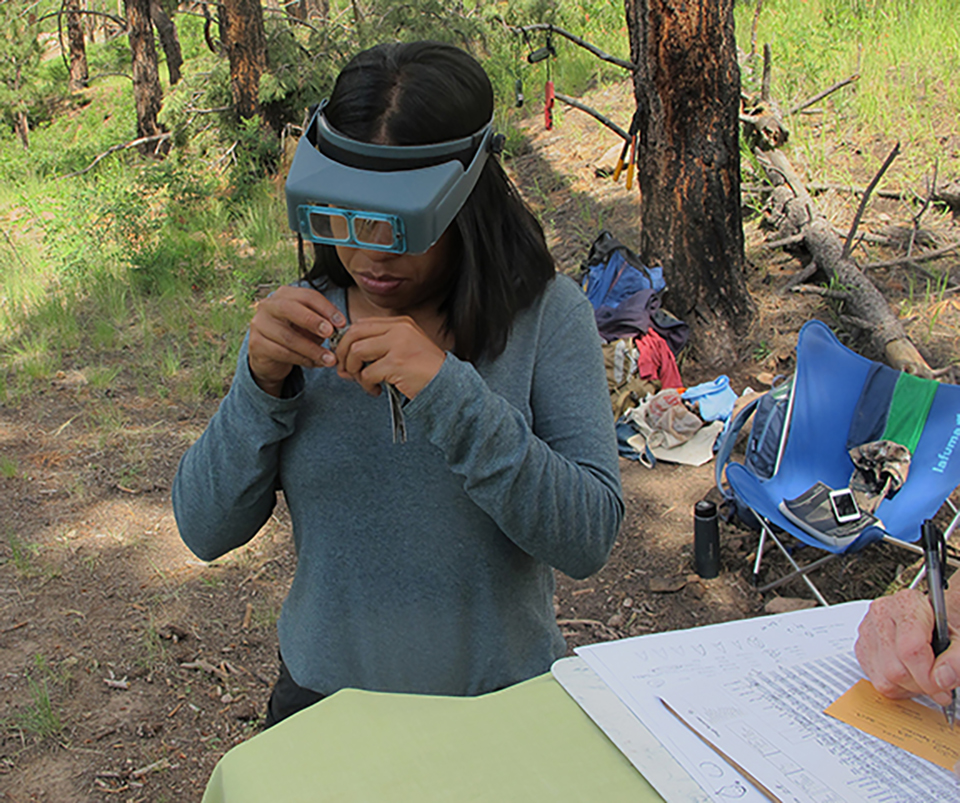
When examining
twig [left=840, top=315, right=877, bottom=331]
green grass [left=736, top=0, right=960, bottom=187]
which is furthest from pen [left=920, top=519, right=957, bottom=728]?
green grass [left=736, top=0, right=960, bottom=187]

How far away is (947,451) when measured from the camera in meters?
3.19

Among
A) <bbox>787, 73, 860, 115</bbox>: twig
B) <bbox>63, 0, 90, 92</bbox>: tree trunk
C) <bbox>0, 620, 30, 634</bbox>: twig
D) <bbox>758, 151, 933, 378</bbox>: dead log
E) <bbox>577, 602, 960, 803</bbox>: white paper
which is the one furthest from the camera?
<bbox>63, 0, 90, 92</bbox>: tree trunk

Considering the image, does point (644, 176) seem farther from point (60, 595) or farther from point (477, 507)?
point (477, 507)

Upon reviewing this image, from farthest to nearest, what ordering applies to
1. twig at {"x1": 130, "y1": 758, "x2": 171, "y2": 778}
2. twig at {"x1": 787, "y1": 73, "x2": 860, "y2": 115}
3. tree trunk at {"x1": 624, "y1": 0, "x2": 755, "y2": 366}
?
twig at {"x1": 787, "y1": 73, "x2": 860, "y2": 115}
tree trunk at {"x1": 624, "y1": 0, "x2": 755, "y2": 366}
twig at {"x1": 130, "y1": 758, "x2": 171, "y2": 778}

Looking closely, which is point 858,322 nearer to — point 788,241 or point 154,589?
point 788,241

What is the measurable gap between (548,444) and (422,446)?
19 cm

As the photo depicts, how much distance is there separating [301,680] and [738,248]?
4023 mm

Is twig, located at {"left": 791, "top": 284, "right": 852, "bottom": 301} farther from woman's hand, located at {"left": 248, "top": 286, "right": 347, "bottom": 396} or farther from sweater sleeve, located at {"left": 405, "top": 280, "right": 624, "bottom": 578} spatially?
woman's hand, located at {"left": 248, "top": 286, "right": 347, "bottom": 396}

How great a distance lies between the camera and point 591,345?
1307 millimetres

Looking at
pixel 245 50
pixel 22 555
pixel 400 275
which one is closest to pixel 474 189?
pixel 400 275

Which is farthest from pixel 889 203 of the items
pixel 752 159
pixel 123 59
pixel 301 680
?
pixel 123 59

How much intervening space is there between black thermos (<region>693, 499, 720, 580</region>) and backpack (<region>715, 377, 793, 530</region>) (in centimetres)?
16

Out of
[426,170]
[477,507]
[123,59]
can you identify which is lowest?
[123,59]

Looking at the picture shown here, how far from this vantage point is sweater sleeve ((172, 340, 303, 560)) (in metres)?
1.17
